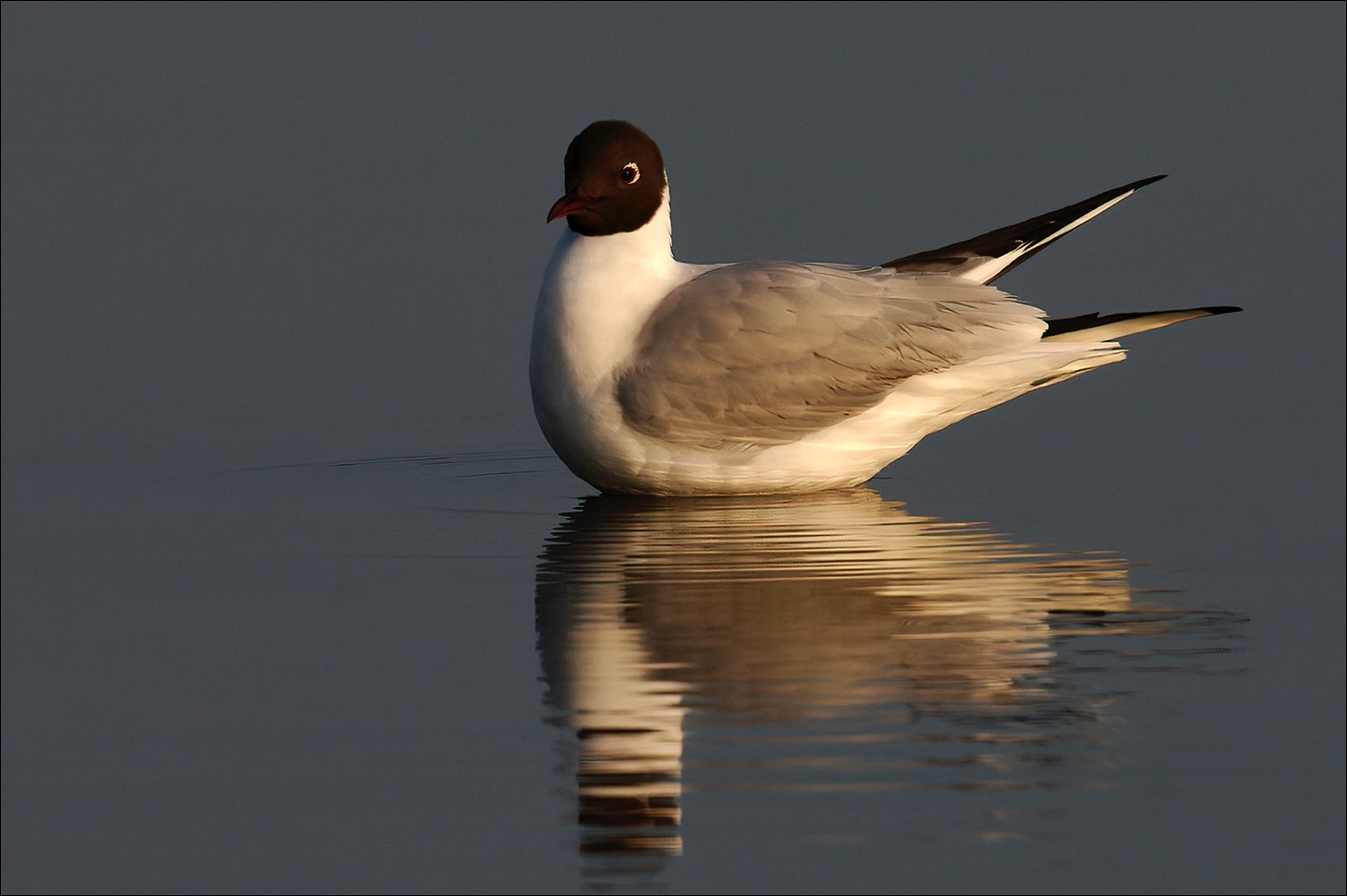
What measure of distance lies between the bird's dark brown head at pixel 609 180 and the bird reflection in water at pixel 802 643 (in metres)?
1.61

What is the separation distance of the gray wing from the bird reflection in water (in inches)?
20.0

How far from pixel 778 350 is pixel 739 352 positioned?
0.22 metres

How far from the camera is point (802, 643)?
745 centimetres

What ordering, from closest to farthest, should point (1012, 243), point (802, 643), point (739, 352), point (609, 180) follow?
point (802, 643) → point (739, 352) → point (609, 180) → point (1012, 243)

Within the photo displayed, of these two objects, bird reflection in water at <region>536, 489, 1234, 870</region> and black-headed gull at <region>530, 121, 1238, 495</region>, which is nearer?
bird reflection in water at <region>536, 489, 1234, 870</region>

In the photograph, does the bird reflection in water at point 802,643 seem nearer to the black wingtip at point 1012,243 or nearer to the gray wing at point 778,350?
the gray wing at point 778,350

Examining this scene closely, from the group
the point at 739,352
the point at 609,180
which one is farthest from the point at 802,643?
the point at 609,180

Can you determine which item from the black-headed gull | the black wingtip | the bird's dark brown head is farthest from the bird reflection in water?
the black wingtip

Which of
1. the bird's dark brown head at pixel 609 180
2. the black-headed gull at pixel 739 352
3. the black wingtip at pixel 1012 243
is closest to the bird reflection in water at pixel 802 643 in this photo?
the black-headed gull at pixel 739 352

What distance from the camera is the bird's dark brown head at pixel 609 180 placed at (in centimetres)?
1041

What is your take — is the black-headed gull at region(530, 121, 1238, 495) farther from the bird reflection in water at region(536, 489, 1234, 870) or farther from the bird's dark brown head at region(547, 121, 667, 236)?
the bird reflection in water at region(536, 489, 1234, 870)

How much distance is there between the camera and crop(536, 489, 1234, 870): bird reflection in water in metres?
6.08

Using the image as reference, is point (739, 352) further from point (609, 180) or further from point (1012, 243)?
point (1012, 243)

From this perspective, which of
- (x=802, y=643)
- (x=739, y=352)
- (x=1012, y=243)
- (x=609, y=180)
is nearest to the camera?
(x=802, y=643)
